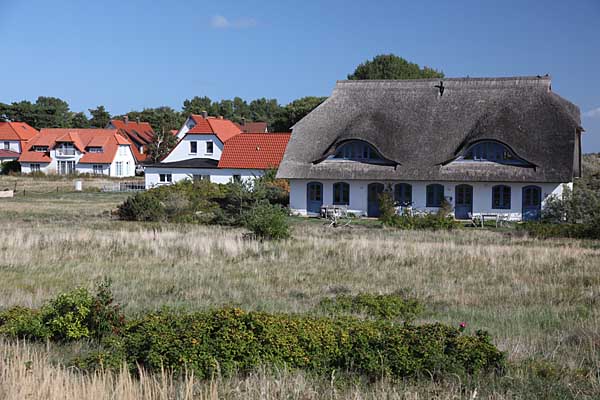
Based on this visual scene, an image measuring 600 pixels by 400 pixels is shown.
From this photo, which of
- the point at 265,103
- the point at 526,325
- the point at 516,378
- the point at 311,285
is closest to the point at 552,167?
the point at 311,285

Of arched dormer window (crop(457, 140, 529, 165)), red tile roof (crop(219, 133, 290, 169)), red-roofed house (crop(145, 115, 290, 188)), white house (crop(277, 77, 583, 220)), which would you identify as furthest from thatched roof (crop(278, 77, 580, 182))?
red-roofed house (crop(145, 115, 290, 188))

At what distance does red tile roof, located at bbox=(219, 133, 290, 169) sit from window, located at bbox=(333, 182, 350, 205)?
959 centimetres

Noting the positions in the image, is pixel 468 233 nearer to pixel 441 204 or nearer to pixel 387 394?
pixel 441 204

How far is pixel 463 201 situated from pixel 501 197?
1.88 metres

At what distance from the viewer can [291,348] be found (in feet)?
30.1

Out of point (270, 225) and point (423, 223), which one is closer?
point (270, 225)

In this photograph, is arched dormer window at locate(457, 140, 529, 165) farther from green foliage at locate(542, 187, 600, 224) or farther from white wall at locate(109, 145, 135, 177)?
white wall at locate(109, 145, 135, 177)

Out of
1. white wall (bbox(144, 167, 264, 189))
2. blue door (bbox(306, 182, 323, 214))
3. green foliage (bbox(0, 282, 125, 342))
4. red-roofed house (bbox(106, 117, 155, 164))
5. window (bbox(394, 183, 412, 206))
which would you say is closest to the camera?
green foliage (bbox(0, 282, 125, 342))

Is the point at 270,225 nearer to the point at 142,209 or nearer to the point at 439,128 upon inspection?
the point at 142,209

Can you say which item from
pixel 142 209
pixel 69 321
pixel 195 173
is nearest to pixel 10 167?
pixel 195 173

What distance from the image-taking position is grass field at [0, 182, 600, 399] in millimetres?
8094

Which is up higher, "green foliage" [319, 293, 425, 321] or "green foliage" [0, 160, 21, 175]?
"green foliage" [0, 160, 21, 175]

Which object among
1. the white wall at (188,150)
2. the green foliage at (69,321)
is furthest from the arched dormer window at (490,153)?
the green foliage at (69,321)

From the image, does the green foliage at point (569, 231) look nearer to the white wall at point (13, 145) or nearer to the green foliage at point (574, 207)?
the green foliage at point (574, 207)
